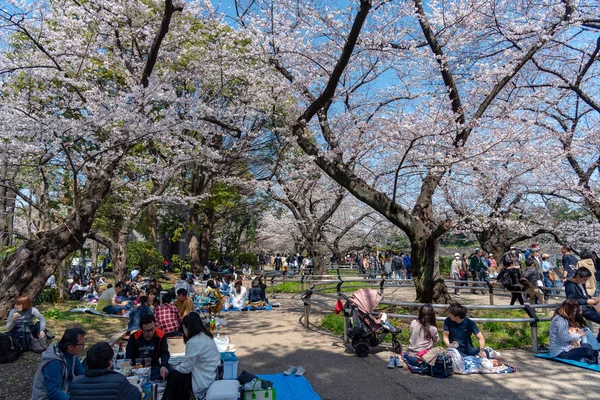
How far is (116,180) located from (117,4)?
6.92 metres

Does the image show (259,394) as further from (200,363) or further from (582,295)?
(582,295)

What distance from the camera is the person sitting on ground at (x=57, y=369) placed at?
334 centimetres

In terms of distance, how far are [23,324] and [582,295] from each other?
883 cm

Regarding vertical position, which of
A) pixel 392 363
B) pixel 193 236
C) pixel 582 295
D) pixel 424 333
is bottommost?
pixel 392 363

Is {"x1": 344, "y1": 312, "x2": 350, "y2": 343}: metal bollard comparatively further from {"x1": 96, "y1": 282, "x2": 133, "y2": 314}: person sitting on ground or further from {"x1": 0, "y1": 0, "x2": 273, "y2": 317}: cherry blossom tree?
{"x1": 96, "y1": 282, "x2": 133, "y2": 314}: person sitting on ground

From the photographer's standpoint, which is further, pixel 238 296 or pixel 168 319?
pixel 238 296

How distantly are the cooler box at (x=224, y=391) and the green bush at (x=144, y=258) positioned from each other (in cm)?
1672

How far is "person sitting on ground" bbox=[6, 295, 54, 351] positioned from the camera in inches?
234

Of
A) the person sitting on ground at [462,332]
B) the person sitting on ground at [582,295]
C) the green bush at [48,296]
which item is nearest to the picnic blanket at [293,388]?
the person sitting on ground at [462,332]

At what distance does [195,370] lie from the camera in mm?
3809

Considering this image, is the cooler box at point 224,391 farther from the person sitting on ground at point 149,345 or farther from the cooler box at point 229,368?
the person sitting on ground at point 149,345

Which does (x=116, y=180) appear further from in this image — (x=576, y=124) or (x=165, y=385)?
(x=576, y=124)

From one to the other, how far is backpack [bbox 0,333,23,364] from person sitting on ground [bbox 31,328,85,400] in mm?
2879

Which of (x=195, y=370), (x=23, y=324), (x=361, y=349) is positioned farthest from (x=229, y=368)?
(x=23, y=324)
